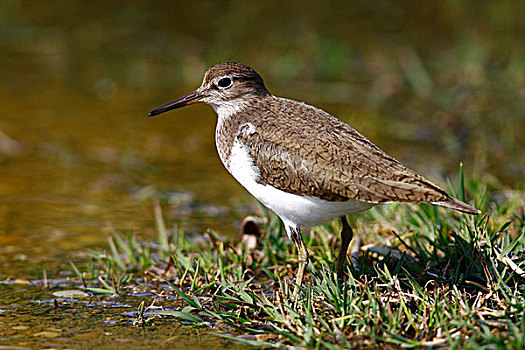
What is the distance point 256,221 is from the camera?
5824 mm

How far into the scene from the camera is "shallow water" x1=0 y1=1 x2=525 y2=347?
6.46 metres

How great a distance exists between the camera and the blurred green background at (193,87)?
7203 mm

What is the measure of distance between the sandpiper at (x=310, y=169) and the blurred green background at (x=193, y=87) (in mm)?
1514

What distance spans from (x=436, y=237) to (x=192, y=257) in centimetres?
166

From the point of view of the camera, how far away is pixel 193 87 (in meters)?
10.2

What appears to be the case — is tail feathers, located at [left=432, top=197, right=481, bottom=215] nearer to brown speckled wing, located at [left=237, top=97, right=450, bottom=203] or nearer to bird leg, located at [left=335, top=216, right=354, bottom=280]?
brown speckled wing, located at [left=237, top=97, right=450, bottom=203]

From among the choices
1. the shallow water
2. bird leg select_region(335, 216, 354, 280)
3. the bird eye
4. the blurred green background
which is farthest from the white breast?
the blurred green background

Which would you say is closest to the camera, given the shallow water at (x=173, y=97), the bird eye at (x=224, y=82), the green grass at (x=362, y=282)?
the green grass at (x=362, y=282)

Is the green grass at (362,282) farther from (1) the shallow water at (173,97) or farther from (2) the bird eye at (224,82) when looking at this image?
(2) the bird eye at (224,82)

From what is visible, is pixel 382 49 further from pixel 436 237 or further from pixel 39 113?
pixel 436 237

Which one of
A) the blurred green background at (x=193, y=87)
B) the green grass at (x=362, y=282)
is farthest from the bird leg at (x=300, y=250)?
the blurred green background at (x=193, y=87)

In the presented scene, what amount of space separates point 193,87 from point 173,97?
0.40m

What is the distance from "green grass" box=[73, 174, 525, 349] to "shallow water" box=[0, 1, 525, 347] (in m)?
0.37

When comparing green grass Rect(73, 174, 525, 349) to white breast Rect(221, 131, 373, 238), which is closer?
green grass Rect(73, 174, 525, 349)
